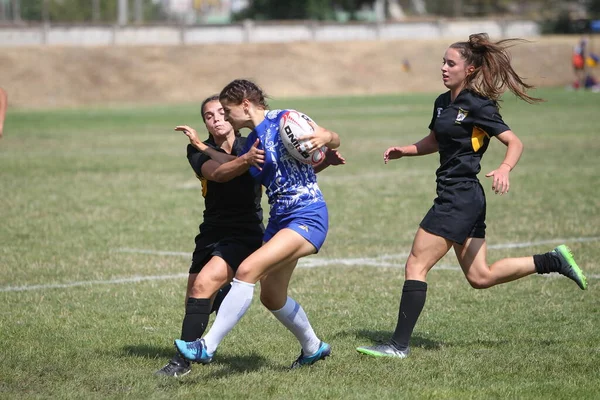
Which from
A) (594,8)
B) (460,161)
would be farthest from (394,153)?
(594,8)

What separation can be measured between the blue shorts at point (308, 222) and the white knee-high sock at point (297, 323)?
501 mm

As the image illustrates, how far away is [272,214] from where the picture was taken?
19.6ft

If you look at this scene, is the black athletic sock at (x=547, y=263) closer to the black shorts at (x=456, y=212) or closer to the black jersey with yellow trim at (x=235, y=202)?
the black shorts at (x=456, y=212)

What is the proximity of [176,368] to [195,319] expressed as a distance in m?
0.32

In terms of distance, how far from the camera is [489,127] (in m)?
6.38

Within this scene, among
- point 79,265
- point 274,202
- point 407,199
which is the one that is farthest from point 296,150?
point 407,199

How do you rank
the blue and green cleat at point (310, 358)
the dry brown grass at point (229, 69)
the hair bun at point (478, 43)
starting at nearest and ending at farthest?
the blue and green cleat at point (310, 358)
the hair bun at point (478, 43)
the dry brown grass at point (229, 69)

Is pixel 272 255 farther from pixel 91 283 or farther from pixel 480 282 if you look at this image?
pixel 91 283

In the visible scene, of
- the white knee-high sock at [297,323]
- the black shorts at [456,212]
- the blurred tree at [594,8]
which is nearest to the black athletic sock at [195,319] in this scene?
the white knee-high sock at [297,323]

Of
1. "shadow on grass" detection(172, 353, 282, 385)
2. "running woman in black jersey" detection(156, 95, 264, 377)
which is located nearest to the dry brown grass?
"running woman in black jersey" detection(156, 95, 264, 377)

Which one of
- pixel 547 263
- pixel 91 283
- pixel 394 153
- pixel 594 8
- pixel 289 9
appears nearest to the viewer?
pixel 547 263

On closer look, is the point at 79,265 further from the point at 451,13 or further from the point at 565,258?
the point at 451,13

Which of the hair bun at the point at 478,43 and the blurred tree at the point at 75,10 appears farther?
the blurred tree at the point at 75,10

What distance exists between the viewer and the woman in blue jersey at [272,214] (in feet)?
18.7
